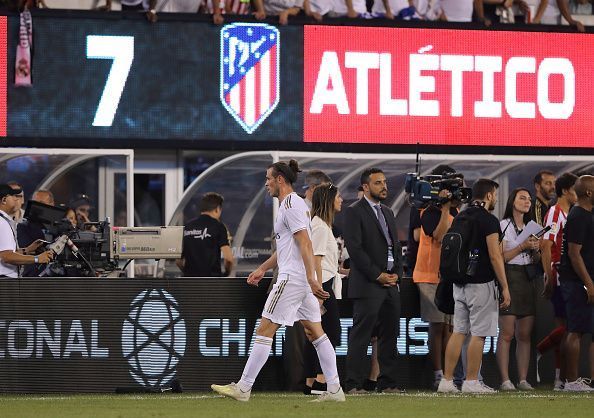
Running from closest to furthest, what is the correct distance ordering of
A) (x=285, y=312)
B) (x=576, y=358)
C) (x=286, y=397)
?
(x=285, y=312), (x=286, y=397), (x=576, y=358)

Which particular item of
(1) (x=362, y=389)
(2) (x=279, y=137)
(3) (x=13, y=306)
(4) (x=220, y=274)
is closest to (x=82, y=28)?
(2) (x=279, y=137)

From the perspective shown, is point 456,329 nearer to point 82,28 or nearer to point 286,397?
point 286,397

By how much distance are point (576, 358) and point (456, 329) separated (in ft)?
4.45

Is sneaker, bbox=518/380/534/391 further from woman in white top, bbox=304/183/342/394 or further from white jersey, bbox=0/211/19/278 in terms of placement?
white jersey, bbox=0/211/19/278

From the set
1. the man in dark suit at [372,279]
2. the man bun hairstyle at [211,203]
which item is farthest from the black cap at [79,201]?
the man in dark suit at [372,279]

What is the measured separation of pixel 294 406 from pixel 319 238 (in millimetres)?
2033

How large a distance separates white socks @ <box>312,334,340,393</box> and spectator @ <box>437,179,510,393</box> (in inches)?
73.1

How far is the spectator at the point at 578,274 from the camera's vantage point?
14.4 m

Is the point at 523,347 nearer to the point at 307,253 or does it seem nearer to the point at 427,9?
the point at 307,253

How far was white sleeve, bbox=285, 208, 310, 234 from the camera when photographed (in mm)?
12352

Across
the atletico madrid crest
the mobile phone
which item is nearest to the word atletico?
the atletico madrid crest

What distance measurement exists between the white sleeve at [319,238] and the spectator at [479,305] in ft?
4.53

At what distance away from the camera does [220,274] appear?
16.5 metres

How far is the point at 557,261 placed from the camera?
48.9 feet
